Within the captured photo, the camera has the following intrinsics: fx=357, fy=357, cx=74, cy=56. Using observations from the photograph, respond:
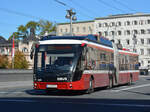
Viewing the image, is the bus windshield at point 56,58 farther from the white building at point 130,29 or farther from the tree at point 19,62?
the white building at point 130,29

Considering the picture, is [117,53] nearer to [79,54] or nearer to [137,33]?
[79,54]

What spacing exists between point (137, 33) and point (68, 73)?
300ft

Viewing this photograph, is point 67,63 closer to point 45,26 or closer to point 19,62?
point 19,62

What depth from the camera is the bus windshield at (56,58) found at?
17.0m

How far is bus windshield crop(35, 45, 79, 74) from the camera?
17016 millimetres

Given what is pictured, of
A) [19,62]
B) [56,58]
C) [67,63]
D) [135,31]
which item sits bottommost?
[67,63]

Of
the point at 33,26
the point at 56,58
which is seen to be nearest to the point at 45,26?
the point at 33,26

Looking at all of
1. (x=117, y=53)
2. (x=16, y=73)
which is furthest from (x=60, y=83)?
(x=16, y=73)

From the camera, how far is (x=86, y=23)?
112 m

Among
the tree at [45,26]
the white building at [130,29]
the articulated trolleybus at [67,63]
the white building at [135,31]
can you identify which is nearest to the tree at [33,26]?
the tree at [45,26]

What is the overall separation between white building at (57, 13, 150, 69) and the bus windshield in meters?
84.5

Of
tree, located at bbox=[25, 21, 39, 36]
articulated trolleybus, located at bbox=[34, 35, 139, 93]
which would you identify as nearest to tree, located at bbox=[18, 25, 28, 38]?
tree, located at bbox=[25, 21, 39, 36]

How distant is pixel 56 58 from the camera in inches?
677

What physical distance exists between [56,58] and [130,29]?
91462 millimetres
